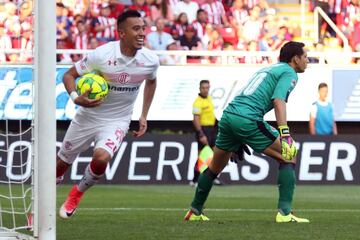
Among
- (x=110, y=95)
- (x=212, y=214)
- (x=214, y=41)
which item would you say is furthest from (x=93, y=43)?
(x=110, y=95)

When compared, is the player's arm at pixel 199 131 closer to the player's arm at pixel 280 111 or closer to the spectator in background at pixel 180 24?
the spectator in background at pixel 180 24

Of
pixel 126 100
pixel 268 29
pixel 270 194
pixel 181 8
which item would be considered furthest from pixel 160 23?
pixel 126 100

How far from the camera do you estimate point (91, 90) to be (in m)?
10.4

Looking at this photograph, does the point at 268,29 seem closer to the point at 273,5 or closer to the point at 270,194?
the point at 273,5

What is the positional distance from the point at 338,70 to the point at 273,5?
115 inches

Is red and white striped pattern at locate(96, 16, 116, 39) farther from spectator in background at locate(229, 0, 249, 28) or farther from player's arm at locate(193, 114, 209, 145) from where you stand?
player's arm at locate(193, 114, 209, 145)

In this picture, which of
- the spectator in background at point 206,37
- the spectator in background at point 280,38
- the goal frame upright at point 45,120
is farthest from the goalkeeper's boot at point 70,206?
the spectator in background at point 280,38

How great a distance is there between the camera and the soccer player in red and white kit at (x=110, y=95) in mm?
11125

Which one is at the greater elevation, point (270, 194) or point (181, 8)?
point (181, 8)

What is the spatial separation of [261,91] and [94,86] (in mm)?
1806

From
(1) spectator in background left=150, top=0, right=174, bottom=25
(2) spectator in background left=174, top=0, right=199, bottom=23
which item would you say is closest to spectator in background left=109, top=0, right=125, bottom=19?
(1) spectator in background left=150, top=0, right=174, bottom=25

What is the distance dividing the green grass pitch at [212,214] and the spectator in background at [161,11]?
5.42m

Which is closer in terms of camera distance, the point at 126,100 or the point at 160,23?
the point at 126,100

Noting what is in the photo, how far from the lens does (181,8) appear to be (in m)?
25.0
